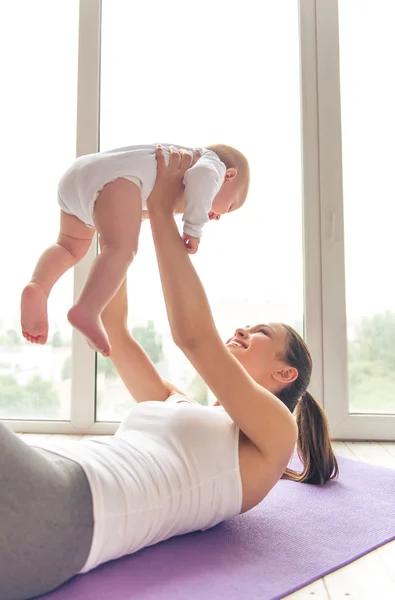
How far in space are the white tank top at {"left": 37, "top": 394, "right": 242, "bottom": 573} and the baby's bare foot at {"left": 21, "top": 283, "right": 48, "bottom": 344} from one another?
0.30m

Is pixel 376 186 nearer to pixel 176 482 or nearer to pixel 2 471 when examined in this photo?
pixel 176 482

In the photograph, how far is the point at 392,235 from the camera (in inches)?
103

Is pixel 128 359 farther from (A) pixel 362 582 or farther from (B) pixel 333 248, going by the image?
(B) pixel 333 248

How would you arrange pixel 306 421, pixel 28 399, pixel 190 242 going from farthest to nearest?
pixel 28 399
pixel 306 421
pixel 190 242

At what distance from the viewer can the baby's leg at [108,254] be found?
3.79 ft

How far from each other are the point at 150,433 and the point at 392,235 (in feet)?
6.00

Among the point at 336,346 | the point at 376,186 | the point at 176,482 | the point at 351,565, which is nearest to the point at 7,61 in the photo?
the point at 376,186

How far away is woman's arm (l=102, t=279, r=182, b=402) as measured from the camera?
150cm

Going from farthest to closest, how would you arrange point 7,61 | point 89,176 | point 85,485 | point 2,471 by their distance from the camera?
point 7,61 < point 89,176 < point 85,485 < point 2,471

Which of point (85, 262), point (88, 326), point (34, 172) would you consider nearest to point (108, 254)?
point (88, 326)

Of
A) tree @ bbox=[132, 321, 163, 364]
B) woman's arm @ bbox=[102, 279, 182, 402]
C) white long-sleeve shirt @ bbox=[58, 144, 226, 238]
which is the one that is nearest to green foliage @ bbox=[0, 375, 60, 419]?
tree @ bbox=[132, 321, 163, 364]

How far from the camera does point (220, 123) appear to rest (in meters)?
2.66

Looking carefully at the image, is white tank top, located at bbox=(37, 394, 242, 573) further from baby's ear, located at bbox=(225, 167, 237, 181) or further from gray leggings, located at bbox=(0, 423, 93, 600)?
baby's ear, located at bbox=(225, 167, 237, 181)

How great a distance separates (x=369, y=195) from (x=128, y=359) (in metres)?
1.65
